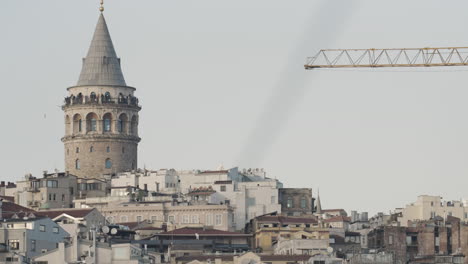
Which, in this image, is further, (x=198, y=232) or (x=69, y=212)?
(x=69, y=212)

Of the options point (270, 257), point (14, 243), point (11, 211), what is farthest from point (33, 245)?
point (11, 211)

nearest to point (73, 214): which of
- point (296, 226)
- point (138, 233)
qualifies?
point (138, 233)

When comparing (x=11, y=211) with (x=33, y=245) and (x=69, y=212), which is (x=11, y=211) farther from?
(x=33, y=245)

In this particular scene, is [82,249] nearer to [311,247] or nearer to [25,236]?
[25,236]

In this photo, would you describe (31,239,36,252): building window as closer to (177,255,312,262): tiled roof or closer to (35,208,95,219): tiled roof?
(177,255,312,262): tiled roof

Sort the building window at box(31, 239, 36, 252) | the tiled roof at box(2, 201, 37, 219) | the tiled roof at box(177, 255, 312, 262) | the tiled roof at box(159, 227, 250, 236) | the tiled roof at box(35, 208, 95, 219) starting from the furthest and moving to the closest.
Answer: 1. the tiled roof at box(35, 208, 95, 219)
2. the tiled roof at box(159, 227, 250, 236)
3. the tiled roof at box(2, 201, 37, 219)
4. the tiled roof at box(177, 255, 312, 262)
5. the building window at box(31, 239, 36, 252)

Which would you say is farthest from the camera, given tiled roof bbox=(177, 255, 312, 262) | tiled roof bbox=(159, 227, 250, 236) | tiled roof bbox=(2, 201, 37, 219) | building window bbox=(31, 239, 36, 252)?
tiled roof bbox=(159, 227, 250, 236)

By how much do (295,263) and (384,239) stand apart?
2865 centimetres

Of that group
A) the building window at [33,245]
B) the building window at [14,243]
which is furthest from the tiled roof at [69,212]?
the building window at [14,243]

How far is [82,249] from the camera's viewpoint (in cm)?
14850

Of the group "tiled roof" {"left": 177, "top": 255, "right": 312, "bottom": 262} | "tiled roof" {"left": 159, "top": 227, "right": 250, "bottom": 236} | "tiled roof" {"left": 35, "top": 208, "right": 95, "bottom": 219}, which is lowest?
"tiled roof" {"left": 177, "top": 255, "right": 312, "bottom": 262}

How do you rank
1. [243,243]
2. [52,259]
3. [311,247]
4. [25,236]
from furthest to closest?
[243,243]
[311,247]
[25,236]
[52,259]

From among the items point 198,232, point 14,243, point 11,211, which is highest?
point 11,211

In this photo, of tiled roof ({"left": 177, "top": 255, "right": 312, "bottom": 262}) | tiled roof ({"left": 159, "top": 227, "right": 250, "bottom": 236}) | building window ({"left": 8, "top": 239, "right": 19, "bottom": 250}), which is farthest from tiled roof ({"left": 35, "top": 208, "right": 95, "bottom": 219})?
building window ({"left": 8, "top": 239, "right": 19, "bottom": 250})
